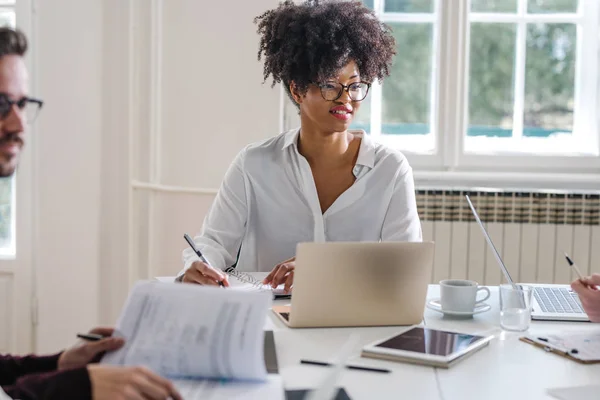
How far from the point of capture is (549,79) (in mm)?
3439

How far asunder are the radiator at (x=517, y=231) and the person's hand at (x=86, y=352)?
7.17 ft

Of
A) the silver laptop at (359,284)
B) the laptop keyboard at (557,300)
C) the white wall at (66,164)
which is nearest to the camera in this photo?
the silver laptop at (359,284)

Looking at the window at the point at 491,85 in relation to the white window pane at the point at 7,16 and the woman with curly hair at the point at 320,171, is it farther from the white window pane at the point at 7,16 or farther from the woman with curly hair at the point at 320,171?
the white window pane at the point at 7,16

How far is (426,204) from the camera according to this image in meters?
3.25

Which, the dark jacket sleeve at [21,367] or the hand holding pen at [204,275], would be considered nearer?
the dark jacket sleeve at [21,367]

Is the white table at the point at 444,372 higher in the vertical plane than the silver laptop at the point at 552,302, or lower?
lower

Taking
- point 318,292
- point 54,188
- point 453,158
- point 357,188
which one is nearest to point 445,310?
point 318,292

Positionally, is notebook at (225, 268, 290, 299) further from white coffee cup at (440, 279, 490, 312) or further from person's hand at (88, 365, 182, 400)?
person's hand at (88, 365, 182, 400)

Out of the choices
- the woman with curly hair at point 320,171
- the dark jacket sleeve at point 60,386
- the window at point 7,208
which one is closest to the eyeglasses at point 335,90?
the woman with curly hair at point 320,171

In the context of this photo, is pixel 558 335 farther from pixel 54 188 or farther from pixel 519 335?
pixel 54 188

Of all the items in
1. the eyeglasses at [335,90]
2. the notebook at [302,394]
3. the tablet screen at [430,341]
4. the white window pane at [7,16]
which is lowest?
the notebook at [302,394]

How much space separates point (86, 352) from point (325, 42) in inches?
50.5

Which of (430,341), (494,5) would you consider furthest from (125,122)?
(430,341)

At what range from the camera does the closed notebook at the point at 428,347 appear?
4.38 feet
